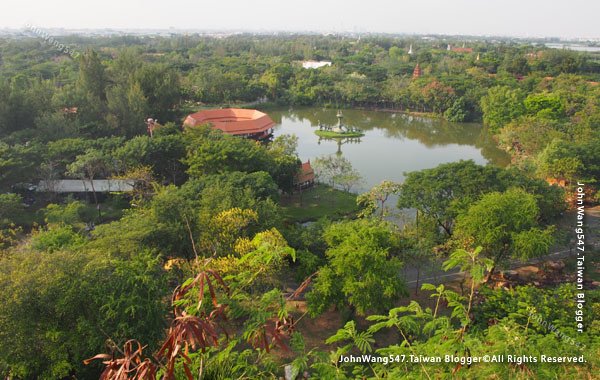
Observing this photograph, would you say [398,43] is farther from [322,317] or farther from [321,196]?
[322,317]

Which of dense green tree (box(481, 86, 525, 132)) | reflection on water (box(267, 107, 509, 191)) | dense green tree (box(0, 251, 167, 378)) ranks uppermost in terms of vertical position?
dense green tree (box(481, 86, 525, 132))

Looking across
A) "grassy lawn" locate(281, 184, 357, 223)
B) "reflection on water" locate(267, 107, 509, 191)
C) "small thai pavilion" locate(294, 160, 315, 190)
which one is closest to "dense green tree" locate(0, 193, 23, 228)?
"grassy lawn" locate(281, 184, 357, 223)

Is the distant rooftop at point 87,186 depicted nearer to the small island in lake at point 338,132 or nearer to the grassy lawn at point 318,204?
the grassy lawn at point 318,204

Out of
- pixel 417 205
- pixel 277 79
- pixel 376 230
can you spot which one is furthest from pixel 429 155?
pixel 277 79

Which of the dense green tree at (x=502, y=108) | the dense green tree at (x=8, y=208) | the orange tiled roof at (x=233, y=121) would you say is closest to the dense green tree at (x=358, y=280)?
the dense green tree at (x=8, y=208)

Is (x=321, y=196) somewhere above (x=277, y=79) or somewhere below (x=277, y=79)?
below

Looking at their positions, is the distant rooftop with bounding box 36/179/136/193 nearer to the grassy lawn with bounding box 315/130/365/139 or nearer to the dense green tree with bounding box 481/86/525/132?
the grassy lawn with bounding box 315/130/365/139
